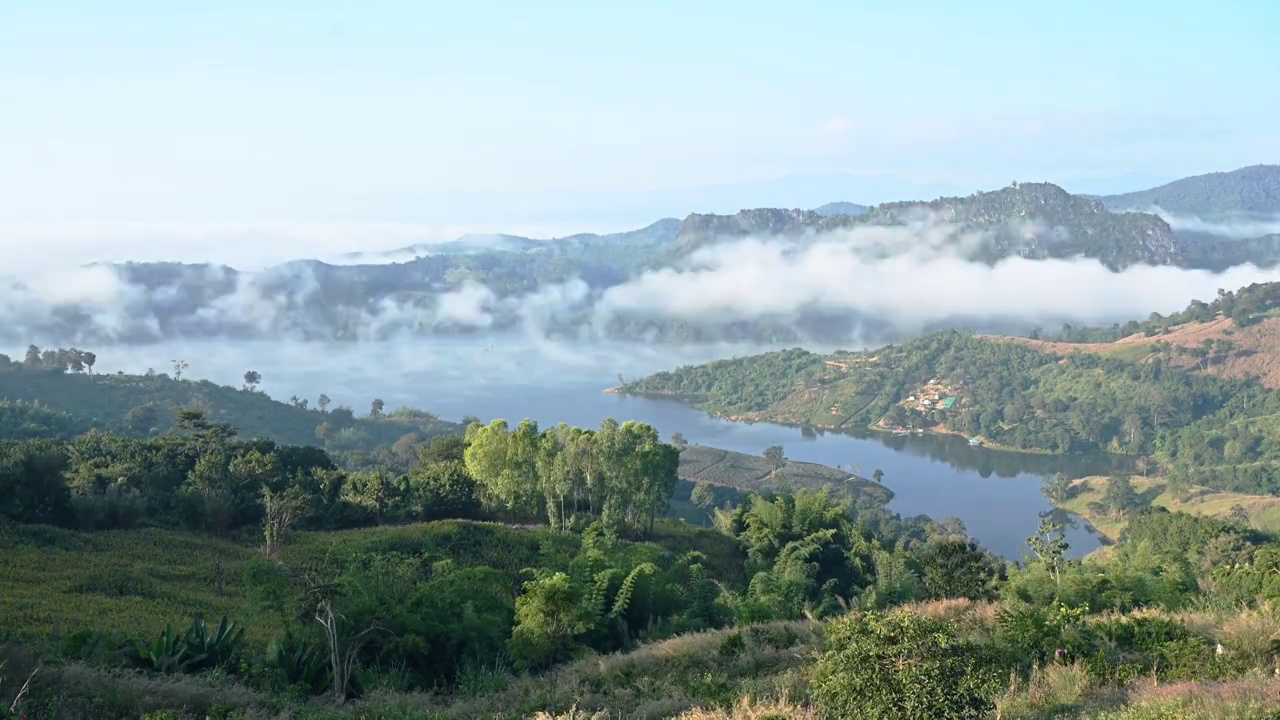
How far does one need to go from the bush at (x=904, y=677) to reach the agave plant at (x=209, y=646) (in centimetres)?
733

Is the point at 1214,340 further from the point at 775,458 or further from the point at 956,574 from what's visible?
the point at 956,574

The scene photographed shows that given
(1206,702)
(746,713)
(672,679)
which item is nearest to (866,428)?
(672,679)

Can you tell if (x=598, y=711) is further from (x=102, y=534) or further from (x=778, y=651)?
(x=102, y=534)

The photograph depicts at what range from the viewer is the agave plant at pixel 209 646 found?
11172 mm

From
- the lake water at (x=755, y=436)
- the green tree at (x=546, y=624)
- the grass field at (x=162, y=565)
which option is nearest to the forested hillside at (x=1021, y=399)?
the lake water at (x=755, y=436)

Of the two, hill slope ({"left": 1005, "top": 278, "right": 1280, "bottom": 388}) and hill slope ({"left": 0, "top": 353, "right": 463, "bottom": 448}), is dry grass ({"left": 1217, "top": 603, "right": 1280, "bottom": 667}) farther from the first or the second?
hill slope ({"left": 1005, "top": 278, "right": 1280, "bottom": 388})

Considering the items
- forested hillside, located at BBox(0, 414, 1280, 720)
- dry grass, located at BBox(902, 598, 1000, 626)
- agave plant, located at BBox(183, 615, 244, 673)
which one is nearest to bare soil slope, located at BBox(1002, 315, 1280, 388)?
forested hillside, located at BBox(0, 414, 1280, 720)

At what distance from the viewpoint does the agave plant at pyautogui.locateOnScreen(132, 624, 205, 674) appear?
1069 cm

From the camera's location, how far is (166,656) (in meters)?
10.8

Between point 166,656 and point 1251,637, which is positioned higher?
point 166,656

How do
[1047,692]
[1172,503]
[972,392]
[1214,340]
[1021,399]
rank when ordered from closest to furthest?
[1047,692] → [1172,503] → [1214,340] → [1021,399] → [972,392]

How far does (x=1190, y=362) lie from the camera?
121688 millimetres

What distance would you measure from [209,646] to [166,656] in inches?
24.2

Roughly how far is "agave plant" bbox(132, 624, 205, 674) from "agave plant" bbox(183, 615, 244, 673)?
0.06 meters
